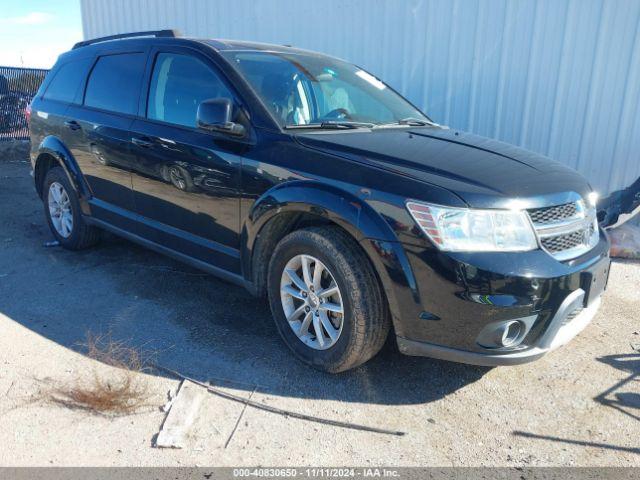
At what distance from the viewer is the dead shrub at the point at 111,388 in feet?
8.89

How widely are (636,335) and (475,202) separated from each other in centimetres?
209

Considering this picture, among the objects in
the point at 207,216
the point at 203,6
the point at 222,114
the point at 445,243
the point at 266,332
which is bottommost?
the point at 266,332

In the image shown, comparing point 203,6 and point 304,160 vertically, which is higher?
point 203,6

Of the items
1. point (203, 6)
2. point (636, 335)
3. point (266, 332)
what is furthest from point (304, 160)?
point (203, 6)

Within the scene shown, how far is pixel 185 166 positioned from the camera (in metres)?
3.51

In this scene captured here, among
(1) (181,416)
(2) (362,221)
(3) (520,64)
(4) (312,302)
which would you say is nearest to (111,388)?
(1) (181,416)

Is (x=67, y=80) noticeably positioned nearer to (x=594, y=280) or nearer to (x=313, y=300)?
(x=313, y=300)

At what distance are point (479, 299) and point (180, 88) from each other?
2.51m

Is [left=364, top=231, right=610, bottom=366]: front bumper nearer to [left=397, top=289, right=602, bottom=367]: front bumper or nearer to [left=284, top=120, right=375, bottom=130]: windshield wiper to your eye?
[left=397, top=289, right=602, bottom=367]: front bumper

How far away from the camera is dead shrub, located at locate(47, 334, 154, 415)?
8.89 feet

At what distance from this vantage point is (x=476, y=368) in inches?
125

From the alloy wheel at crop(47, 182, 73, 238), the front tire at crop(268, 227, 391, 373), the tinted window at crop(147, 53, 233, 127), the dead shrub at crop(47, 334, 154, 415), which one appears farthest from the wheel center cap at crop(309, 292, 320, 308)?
the alloy wheel at crop(47, 182, 73, 238)

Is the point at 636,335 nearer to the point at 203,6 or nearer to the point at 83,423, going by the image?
the point at 83,423

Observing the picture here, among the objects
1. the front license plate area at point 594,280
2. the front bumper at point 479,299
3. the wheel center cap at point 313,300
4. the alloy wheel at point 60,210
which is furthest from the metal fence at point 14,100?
the front license plate area at point 594,280
